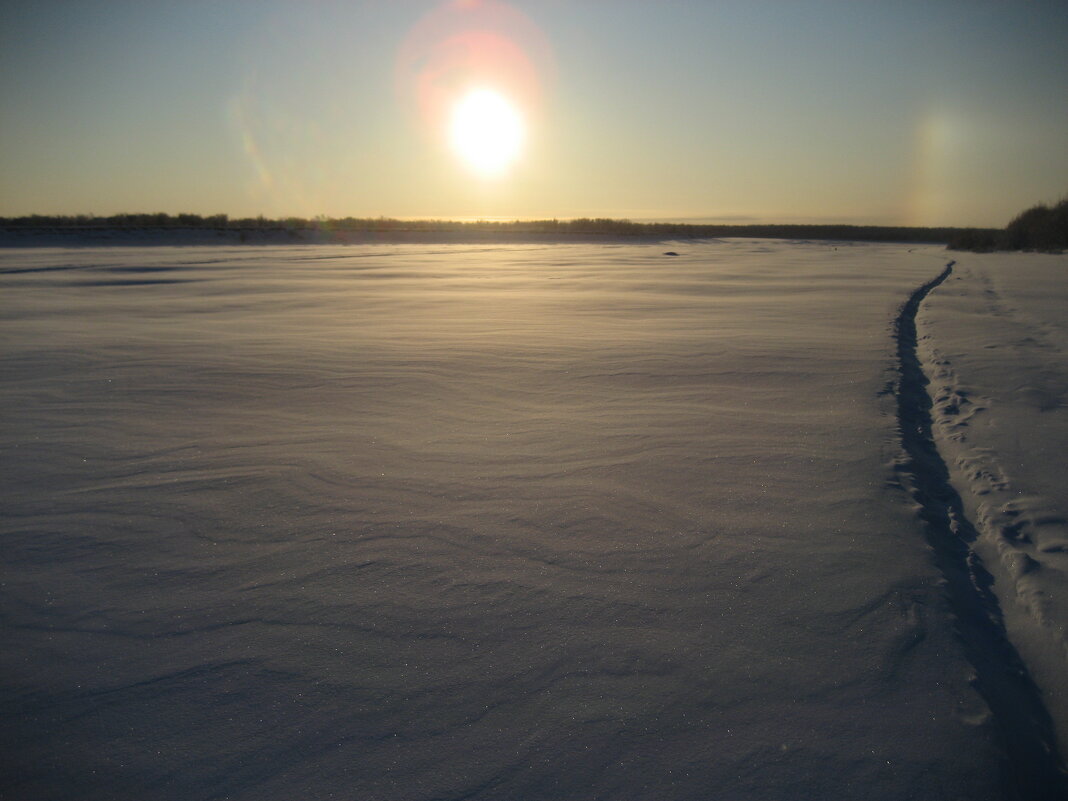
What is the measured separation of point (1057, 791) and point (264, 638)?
200 cm

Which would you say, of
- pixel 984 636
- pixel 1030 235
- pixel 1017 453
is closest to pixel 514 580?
pixel 984 636

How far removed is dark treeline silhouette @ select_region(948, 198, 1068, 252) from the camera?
24234 mm

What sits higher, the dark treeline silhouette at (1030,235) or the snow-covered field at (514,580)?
the dark treeline silhouette at (1030,235)

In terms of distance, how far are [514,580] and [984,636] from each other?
4.67 feet

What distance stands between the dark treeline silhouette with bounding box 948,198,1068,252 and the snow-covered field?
26.4 metres

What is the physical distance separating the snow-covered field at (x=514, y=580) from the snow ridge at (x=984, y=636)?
0.05 ft

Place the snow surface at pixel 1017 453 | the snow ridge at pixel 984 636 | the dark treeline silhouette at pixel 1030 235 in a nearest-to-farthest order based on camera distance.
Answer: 1. the snow ridge at pixel 984 636
2. the snow surface at pixel 1017 453
3. the dark treeline silhouette at pixel 1030 235

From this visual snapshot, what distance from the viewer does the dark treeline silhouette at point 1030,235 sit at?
2423 cm

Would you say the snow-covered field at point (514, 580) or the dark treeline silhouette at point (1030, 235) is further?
the dark treeline silhouette at point (1030, 235)

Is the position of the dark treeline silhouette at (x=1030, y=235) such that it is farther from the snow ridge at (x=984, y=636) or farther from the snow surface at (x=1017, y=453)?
the snow ridge at (x=984, y=636)

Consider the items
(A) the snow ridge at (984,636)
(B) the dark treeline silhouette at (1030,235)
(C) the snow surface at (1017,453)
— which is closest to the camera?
(A) the snow ridge at (984,636)

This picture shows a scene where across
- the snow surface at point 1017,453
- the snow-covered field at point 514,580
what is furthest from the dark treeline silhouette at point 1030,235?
the snow-covered field at point 514,580

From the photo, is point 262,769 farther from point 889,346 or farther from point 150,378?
point 889,346

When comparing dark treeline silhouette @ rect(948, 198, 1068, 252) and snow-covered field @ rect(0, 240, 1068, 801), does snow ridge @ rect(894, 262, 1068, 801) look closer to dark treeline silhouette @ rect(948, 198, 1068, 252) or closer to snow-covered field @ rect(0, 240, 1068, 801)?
snow-covered field @ rect(0, 240, 1068, 801)
